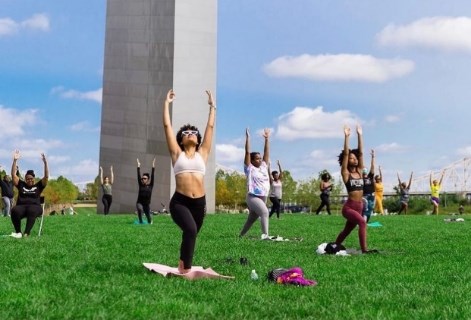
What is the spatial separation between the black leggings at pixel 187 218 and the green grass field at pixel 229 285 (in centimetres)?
53

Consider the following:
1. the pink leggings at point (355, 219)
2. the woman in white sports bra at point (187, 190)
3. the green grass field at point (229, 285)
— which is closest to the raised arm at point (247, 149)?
the green grass field at point (229, 285)

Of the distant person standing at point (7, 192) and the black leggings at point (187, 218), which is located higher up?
the distant person standing at point (7, 192)

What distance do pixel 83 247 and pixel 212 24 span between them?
5012 cm

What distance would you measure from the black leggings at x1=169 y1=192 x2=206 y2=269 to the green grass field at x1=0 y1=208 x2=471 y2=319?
1.73 ft

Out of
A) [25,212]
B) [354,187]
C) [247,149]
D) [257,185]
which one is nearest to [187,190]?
[354,187]

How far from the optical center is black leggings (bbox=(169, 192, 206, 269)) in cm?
1006

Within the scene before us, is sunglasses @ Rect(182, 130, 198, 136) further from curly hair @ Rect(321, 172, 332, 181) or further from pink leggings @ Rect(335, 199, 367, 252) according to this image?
curly hair @ Rect(321, 172, 332, 181)

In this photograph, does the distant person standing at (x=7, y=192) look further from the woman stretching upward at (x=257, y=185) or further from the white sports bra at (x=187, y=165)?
the white sports bra at (x=187, y=165)

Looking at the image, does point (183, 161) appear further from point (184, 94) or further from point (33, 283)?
point (184, 94)

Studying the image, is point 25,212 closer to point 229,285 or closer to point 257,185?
point 257,185

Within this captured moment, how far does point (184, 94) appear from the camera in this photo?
2388 inches

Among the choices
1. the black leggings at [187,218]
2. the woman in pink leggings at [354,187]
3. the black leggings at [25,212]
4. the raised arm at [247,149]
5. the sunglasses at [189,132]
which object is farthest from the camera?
the black leggings at [25,212]

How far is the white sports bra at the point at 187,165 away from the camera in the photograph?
10305 millimetres

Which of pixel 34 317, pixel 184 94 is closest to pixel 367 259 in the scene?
pixel 34 317
